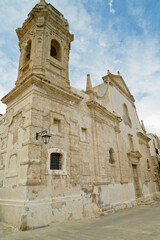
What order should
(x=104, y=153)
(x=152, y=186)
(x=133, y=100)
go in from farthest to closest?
(x=133, y=100) < (x=152, y=186) < (x=104, y=153)

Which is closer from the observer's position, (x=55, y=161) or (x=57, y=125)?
(x=55, y=161)

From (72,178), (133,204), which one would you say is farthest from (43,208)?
(133,204)

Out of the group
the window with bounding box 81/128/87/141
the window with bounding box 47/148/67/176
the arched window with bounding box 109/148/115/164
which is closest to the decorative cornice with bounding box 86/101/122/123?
the window with bounding box 81/128/87/141

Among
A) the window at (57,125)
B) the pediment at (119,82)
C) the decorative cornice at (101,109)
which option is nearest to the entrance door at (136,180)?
the decorative cornice at (101,109)

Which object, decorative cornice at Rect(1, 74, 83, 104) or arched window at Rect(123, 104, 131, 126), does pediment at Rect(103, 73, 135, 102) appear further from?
decorative cornice at Rect(1, 74, 83, 104)

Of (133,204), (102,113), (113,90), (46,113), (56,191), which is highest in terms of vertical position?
(113,90)

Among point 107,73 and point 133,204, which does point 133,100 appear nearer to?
point 107,73

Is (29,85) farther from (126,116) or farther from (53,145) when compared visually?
(126,116)

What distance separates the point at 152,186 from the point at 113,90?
35.5 ft

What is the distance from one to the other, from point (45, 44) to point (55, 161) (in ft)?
21.1

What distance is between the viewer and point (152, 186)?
17062 mm

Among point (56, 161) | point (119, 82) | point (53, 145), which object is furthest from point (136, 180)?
point (53, 145)

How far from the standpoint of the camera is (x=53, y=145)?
7172mm

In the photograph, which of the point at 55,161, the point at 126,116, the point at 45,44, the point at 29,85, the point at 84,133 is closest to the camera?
the point at 55,161
